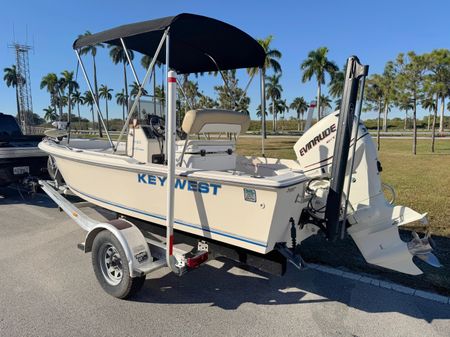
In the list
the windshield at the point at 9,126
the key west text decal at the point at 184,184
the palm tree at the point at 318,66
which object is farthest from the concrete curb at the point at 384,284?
the palm tree at the point at 318,66

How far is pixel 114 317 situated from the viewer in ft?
9.78

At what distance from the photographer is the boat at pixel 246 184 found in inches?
112

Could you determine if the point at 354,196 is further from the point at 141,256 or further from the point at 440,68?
the point at 440,68

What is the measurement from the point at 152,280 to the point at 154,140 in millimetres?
1538

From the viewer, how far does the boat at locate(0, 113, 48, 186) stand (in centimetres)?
684

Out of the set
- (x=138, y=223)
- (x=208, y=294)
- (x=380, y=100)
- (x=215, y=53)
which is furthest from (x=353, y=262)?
(x=380, y=100)

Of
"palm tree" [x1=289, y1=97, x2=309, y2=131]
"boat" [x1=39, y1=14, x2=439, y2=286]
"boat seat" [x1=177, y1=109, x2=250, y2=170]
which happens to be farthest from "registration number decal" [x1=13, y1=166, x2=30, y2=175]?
"palm tree" [x1=289, y1=97, x2=309, y2=131]

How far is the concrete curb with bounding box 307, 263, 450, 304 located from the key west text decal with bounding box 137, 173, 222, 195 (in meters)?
1.84

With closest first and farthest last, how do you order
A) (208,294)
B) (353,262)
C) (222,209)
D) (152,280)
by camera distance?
(222,209) → (208,294) → (152,280) → (353,262)

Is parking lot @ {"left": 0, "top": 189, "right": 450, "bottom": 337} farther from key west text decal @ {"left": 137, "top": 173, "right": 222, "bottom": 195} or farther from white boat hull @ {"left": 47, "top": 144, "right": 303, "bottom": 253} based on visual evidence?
key west text decal @ {"left": 137, "top": 173, "right": 222, "bottom": 195}

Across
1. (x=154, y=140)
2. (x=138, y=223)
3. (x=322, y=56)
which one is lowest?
(x=138, y=223)

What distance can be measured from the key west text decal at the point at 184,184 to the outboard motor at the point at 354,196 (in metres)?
0.89

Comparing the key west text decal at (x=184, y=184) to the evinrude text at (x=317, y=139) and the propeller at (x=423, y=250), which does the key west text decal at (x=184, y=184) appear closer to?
the evinrude text at (x=317, y=139)

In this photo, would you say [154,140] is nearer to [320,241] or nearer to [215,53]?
[215,53]
